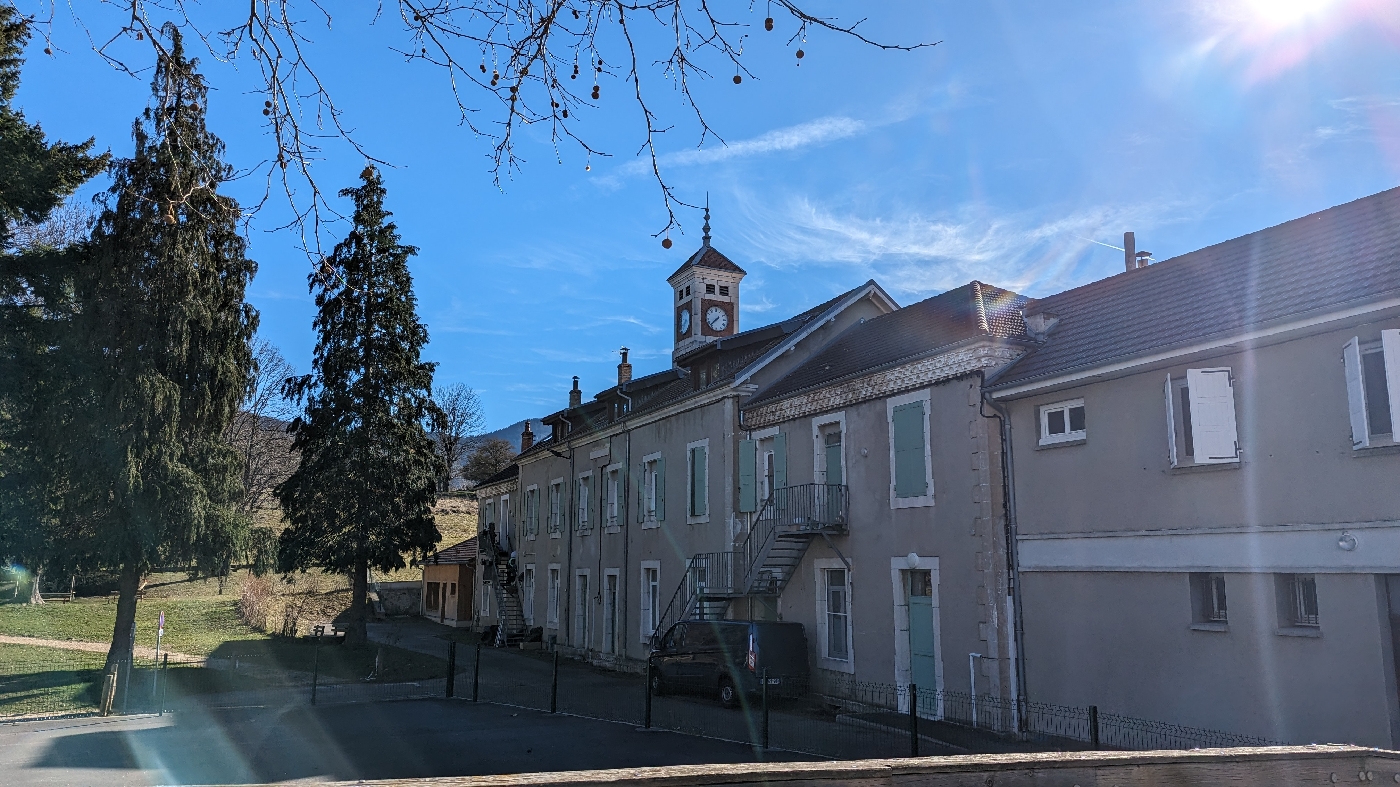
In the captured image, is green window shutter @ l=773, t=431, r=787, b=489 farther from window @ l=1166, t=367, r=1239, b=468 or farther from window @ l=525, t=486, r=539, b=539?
window @ l=525, t=486, r=539, b=539

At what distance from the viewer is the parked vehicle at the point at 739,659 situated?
18.3 metres

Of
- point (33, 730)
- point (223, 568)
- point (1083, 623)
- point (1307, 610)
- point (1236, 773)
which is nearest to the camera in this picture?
point (1236, 773)

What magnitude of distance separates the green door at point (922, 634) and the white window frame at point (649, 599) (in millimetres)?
10230

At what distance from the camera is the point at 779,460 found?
21.4 metres

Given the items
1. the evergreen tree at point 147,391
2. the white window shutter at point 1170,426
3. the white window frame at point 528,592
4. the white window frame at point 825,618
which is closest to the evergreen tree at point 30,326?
the evergreen tree at point 147,391

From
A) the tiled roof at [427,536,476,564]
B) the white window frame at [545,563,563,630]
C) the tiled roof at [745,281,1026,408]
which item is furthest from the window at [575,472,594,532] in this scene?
the tiled roof at [427,536,476,564]

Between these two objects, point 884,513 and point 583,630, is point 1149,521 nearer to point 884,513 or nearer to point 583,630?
point 884,513

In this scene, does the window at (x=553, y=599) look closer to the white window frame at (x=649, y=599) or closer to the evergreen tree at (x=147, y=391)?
the white window frame at (x=649, y=599)

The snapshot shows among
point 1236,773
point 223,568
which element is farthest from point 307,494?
point 1236,773

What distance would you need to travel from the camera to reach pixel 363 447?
30797 millimetres

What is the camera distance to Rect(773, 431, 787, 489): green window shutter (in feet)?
69.5

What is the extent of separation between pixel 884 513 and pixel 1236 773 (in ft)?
48.0

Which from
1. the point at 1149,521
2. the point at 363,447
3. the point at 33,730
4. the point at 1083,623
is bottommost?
the point at 33,730

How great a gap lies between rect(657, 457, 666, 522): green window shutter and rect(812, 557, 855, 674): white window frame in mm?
7534
